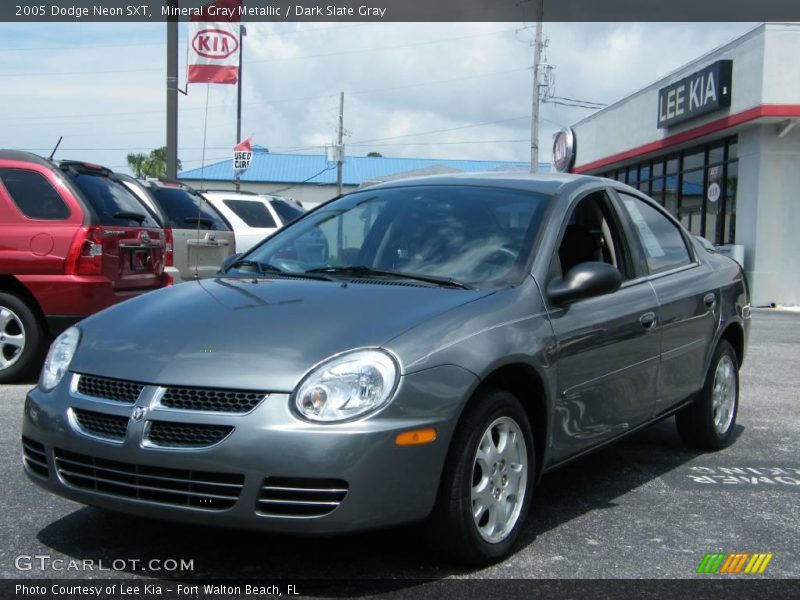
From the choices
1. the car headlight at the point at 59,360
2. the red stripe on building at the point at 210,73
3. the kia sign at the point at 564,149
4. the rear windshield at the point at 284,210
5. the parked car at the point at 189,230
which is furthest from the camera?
the kia sign at the point at 564,149

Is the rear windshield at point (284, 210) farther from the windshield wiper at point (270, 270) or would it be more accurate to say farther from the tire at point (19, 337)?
the windshield wiper at point (270, 270)

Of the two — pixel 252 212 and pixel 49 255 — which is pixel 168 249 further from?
pixel 252 212

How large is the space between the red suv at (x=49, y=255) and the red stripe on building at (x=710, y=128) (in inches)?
554

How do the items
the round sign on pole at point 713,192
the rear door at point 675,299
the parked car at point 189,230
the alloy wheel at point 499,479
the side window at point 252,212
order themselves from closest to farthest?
1. the alloy wheel at point 499,479
2. the rear door at point 675,299
3. the parked car at point 189,230
4. the side window at point 252,212
5. the round sign on pole at point 713,192

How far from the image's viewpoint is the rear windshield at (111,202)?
745cm

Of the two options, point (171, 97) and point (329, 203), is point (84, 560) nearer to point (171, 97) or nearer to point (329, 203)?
point (329, 203)

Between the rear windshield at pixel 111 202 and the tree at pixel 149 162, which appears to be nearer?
the rear windshield at pixel 111 202

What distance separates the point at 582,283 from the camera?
13.2 feet

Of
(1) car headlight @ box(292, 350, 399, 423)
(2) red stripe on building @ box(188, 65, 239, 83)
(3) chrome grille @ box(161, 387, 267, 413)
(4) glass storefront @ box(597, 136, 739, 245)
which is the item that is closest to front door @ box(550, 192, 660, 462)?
(1) car headlight @ box(292, 350, 399, 423)

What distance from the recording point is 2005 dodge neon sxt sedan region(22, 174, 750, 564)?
3104 mm

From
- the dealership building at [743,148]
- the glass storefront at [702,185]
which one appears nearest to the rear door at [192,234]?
the dealership building at [743,148]

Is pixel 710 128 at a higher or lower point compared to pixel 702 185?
higher

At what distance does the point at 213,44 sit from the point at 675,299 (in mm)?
10675

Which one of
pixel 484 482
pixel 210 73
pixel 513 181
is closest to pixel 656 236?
pixel 513 181
